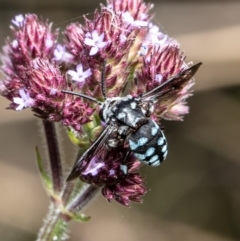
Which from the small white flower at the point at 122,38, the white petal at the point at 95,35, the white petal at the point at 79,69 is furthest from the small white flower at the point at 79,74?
the small white flower at the point at 122,38

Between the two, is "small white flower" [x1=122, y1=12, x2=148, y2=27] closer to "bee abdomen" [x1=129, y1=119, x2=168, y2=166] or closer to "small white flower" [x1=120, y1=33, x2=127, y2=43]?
"small white flower" [x1=120, y1=33, x2=127, y2=43]

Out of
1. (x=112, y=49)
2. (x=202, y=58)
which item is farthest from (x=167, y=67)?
(x=202, y=58)

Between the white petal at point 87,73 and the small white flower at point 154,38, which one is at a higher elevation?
the small white flower at point 154,38

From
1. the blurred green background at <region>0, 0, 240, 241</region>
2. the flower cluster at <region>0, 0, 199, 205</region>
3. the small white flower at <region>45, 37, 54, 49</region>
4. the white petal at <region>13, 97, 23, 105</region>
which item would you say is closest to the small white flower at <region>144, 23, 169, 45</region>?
the flower cluster at <region>0, 0, 199, 205</region>

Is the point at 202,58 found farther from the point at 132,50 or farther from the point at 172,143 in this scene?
the point at 132,50

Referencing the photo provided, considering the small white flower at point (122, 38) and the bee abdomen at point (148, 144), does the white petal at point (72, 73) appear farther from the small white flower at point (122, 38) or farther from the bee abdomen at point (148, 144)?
the bee abdomen at point (148, 144)

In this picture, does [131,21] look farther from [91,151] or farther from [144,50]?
[91,151]
